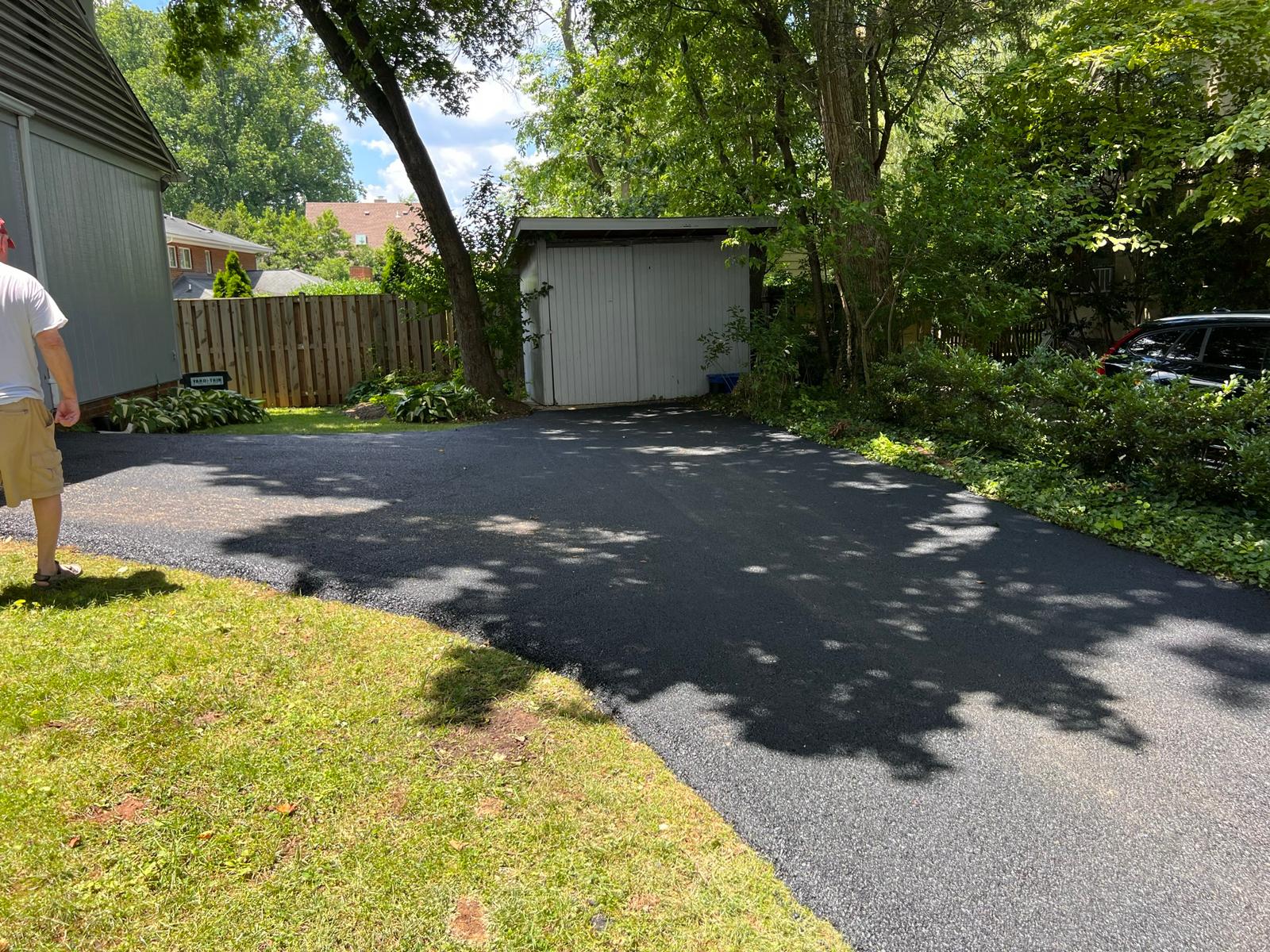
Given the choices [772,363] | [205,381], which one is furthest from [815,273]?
[205,381]

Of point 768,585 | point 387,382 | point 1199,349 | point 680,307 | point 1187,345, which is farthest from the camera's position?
point 387,382

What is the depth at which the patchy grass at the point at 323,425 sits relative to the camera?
35.3ft

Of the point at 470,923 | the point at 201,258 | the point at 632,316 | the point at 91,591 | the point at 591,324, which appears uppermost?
the point at 201,258

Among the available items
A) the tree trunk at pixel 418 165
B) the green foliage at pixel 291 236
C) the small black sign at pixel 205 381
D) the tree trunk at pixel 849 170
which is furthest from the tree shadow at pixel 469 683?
the green foliage at pixel 291 236

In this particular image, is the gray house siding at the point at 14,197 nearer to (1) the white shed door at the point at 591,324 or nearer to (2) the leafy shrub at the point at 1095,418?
(1) the white shed door at the point at 591,324

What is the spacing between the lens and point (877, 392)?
10.1 metres

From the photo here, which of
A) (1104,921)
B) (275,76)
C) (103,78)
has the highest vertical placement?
(275,76)

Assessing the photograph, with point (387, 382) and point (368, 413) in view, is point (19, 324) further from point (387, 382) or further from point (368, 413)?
point (387, 382)

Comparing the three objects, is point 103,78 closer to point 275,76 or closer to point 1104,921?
point 1104,921

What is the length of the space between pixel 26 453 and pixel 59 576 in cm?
65

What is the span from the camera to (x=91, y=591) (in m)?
4.36

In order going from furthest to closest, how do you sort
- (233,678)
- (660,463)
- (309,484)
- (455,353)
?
Result: 1. (455,353)
2. (660,463)
3. (309,484)
4. (233,678)

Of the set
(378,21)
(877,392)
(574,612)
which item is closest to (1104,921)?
(574,612)

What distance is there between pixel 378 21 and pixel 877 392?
27.7 feet
